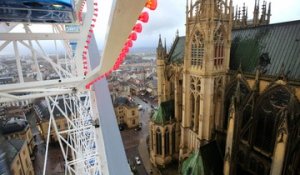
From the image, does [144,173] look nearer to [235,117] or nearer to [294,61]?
[235,117]

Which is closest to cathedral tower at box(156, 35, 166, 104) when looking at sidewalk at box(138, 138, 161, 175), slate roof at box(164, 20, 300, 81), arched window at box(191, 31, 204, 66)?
arched window at box(191, 31, 204, 66)

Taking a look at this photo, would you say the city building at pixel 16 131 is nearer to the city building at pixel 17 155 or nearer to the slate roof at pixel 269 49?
the city building at pixel 17 155

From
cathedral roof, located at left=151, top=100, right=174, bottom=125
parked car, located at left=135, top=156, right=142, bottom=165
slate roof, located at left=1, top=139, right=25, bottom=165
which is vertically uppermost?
cathedral roof, located at left=151, top=100, right=174, bottom=125

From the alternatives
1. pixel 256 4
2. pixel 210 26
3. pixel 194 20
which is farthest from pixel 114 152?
pixel 256 4

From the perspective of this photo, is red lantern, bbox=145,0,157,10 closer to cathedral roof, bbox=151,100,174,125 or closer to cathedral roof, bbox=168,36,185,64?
cathedral roof, bbox=151,100,174,125

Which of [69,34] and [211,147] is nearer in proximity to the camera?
[69,34]

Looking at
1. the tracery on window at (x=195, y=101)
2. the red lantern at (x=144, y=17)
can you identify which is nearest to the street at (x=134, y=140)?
the tracery on window at (x=195, y=101)

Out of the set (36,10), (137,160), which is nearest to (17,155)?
(137,160)
